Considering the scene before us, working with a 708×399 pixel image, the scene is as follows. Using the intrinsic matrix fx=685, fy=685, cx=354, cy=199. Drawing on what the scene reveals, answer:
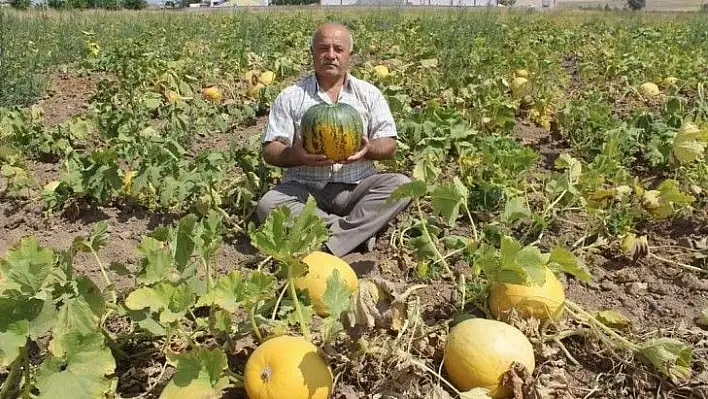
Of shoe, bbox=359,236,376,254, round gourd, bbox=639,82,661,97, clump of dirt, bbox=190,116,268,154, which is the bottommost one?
shoe, bbox=359,236,376,254

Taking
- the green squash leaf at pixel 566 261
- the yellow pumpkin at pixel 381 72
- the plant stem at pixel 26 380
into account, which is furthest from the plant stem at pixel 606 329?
the yellow pumpkin at pixel 381 72

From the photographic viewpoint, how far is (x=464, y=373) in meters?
2.49

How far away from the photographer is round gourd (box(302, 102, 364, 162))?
396 centimetres

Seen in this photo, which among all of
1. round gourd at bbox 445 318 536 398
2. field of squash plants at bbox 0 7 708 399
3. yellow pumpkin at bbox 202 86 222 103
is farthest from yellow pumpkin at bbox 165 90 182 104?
round gourd at bbox 445 318 536 398

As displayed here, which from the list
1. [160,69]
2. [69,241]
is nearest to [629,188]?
[69,241]

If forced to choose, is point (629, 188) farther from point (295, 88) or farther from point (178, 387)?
point (178, 387)

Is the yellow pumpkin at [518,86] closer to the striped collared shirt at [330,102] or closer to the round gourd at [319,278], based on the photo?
the striped collared shirt at [330,102]

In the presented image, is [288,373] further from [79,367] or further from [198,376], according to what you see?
[79,367]

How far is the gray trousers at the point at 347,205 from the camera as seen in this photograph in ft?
13.2

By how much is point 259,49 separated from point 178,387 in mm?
9101

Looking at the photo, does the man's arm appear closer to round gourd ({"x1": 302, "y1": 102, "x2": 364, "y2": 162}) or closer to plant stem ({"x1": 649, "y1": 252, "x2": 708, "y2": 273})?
round gourd ({"x1": 302, "y1": 102, "x2": 364, "y2": 162})

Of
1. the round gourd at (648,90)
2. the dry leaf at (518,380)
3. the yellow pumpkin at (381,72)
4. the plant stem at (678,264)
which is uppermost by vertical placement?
the yellow pumpkin at (381,72)

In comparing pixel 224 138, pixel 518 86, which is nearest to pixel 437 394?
pixel 224 138

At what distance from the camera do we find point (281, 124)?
14.0ft
